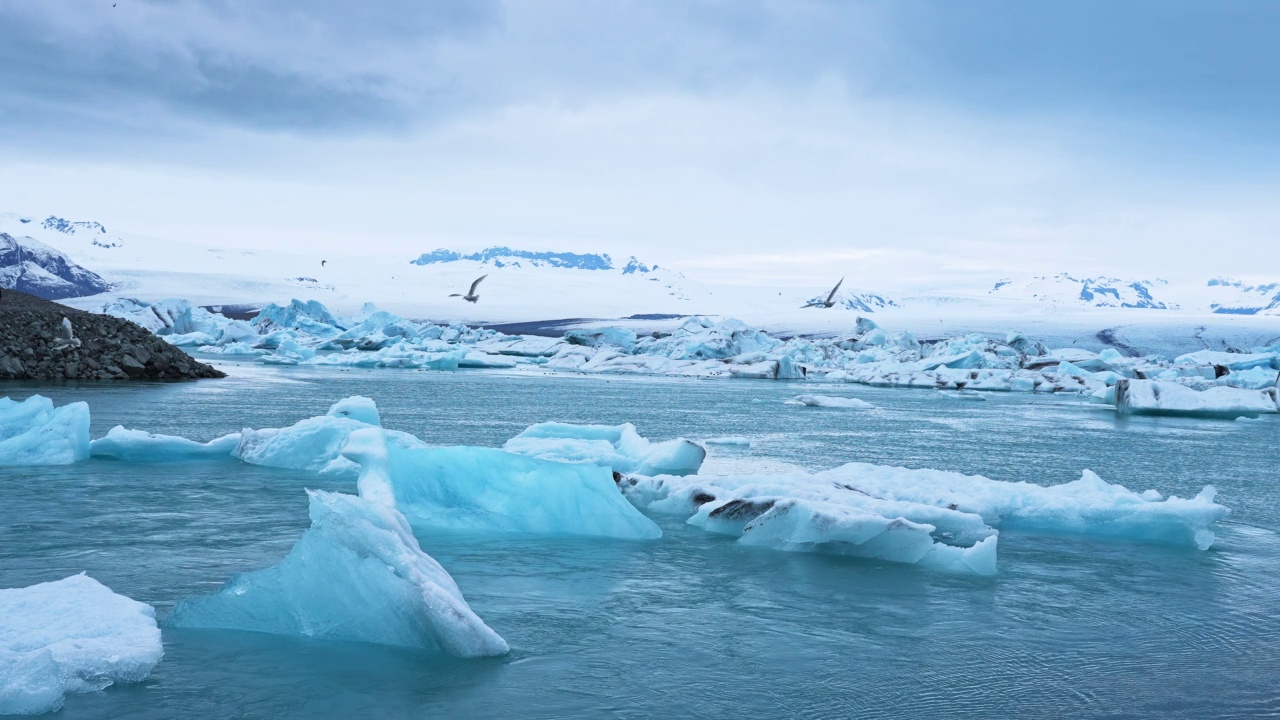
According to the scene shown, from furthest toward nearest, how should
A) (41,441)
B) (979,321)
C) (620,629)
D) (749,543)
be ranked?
(979,321), (41,441), (749,543), (620,629)

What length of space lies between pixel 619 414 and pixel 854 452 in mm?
4865

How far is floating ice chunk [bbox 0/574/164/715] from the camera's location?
2920 mm

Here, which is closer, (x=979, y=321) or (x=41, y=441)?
(x=41, y=441)

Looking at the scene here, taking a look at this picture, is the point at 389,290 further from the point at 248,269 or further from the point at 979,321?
the point at 979,321

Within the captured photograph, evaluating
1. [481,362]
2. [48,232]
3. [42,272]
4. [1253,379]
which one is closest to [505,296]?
[42,272]

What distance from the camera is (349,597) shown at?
3.73 m

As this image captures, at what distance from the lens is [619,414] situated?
14.7 m

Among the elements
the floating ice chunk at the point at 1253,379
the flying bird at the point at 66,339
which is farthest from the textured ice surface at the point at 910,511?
the floating ice chunk at the point at 1253,379

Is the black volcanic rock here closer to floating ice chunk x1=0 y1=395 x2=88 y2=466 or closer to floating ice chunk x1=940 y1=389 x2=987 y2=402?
floating ice chunk x1=0 y1=395 x2=88 y2=466

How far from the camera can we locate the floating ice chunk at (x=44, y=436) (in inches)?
307

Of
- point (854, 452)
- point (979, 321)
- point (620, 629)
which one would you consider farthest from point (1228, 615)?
point (979, 321)

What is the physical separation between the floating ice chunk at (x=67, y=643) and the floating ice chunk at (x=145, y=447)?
4.63m

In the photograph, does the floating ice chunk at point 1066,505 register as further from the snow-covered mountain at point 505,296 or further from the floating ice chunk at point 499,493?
the snow-covered mountain at point 505,296

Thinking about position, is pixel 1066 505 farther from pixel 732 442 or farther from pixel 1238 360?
pixel 1238 360
